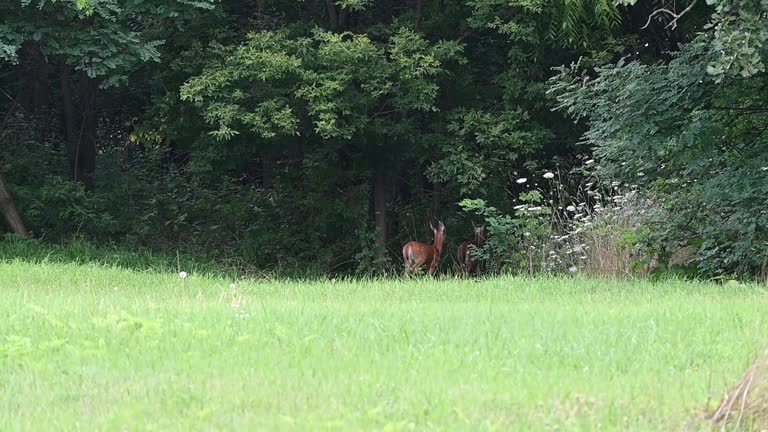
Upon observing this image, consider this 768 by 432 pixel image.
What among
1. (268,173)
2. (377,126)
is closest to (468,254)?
(377,126)

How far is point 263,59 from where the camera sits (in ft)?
54.1

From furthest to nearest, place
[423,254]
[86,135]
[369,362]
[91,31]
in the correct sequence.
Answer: [86,135], [423,254], [91,31], [369,362]

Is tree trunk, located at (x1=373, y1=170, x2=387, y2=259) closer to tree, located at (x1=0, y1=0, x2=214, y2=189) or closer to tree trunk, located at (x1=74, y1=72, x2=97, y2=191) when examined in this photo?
tree, located at (x1=0, y1=0, x2=214, y2=189)

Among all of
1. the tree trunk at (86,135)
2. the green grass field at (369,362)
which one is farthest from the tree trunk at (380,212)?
the green grass field at (369,362)

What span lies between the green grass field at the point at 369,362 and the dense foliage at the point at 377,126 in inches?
135

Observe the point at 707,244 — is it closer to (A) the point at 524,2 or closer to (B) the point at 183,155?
(A) the point at 524,2

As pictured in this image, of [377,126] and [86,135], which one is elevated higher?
[377,126]

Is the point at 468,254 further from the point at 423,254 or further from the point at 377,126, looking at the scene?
the point at 377,126

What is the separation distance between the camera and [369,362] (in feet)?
19.5

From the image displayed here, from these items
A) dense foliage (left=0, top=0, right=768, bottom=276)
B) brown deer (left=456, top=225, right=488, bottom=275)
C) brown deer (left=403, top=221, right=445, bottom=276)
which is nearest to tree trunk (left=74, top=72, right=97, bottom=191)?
dense foliage (left=0, top=0, right=768, bottom=276)

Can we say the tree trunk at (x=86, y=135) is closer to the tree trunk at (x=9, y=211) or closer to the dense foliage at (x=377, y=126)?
the dense foliage at (x=377, y=126)

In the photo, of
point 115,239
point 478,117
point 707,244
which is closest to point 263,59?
point 478,117

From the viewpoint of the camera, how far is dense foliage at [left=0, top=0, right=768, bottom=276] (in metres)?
12.1

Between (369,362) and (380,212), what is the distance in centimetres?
1428
